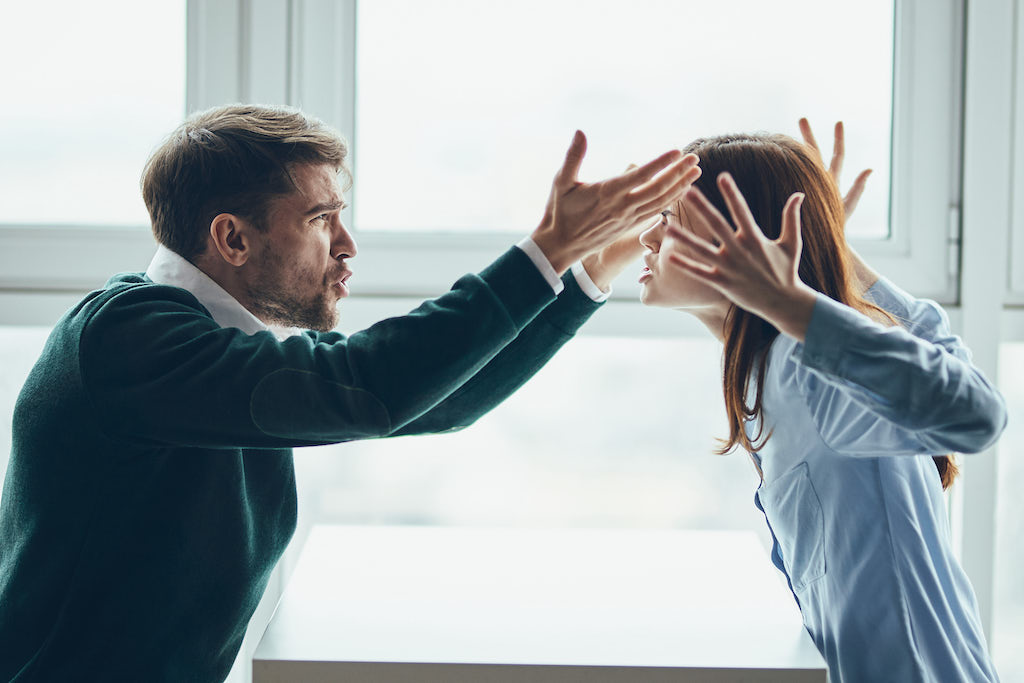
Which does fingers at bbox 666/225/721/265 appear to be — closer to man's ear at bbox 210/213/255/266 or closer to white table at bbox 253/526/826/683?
white table at bbox 253/526/826/683

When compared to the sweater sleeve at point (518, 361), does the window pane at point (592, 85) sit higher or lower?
higher

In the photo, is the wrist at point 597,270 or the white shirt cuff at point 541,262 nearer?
the white shirt cuff at point 541,262

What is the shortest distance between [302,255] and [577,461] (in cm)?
82

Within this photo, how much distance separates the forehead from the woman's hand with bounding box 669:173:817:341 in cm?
47

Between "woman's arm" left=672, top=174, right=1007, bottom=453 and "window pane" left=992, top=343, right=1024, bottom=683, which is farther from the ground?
"woman's arm" left=672, top=174, right=1007, bottom=453

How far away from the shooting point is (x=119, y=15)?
1.68 meters

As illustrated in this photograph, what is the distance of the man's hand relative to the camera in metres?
0.98

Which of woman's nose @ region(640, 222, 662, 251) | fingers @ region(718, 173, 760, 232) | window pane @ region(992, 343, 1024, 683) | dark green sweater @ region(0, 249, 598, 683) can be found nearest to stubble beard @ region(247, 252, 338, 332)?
dark green sweater @ region(0, 249, 598, 683)

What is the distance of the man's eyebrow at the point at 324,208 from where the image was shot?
113 cm

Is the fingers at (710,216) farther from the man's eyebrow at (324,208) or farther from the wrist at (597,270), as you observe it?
the man's eyebrow at (324,208)

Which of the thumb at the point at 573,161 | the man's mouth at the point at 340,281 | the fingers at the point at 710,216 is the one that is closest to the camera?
the fingers at the point at 710,216

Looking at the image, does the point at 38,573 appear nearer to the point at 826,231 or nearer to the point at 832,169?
the point at 826,231

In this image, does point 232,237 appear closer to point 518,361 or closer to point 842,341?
point 518,361

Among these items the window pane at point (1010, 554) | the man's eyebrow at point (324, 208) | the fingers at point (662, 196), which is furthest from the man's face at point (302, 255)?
the window pane at point (1010, 554)
